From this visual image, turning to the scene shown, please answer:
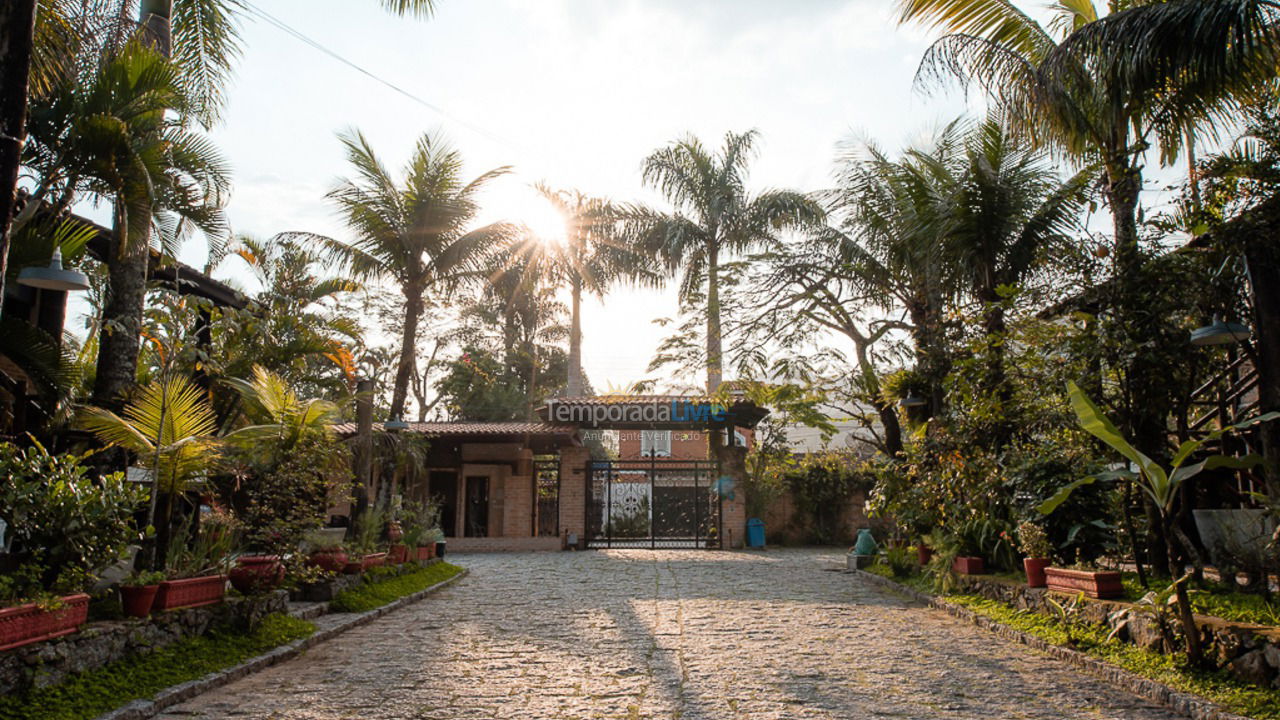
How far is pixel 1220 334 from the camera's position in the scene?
21.7 feet

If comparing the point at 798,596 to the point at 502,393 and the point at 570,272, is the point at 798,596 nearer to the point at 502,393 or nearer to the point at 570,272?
the point at 570,272

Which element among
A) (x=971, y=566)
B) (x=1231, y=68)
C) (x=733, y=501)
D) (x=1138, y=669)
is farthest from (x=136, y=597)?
(x=733, y=501)

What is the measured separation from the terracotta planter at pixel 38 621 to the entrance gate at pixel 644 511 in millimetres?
16569

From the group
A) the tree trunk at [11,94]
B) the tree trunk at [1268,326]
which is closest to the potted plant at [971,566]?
the tree trunk at [1268,326]

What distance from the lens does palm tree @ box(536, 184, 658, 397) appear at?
25.4 meters

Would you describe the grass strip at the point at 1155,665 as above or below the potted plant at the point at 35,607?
below

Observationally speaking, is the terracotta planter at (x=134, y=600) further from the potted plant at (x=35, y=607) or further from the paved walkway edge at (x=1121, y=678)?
the paved walkway edge at (x=1121, y=678)

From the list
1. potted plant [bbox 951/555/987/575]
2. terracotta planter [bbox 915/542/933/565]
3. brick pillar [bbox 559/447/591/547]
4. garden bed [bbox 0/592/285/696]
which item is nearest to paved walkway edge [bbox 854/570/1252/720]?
potted plant [bbox 951/555/987/575]

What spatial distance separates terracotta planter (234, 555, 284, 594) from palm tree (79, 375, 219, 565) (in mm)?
651

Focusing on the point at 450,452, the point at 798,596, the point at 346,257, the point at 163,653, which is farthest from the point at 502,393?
the point at 163,653

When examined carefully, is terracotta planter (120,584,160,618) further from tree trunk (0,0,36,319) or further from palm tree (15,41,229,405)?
palm tree (15,41,229,405)

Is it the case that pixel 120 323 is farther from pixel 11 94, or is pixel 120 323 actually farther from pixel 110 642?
pixel 11 94

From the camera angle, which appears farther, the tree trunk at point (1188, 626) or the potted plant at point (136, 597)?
the potted plant at point (136, 597)

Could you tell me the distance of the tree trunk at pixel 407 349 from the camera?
1324cm
